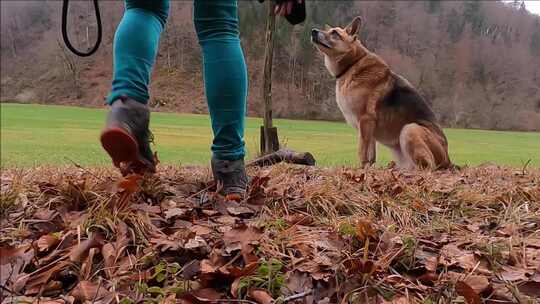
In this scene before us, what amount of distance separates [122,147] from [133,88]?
227 millimetres

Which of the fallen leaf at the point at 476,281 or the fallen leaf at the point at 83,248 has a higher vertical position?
the fallen leaf at the point at 83,248

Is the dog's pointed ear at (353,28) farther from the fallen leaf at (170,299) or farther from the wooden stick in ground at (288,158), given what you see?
the fallen leaf at (170,299)

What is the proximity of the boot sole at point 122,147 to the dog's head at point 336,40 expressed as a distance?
3548 millimetres

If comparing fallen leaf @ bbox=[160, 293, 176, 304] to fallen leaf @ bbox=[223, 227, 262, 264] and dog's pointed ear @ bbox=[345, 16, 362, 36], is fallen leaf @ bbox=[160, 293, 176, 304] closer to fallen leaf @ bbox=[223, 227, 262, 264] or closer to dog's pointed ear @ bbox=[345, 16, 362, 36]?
fallen leaf @ bbox=[223, 227, 262, 264]

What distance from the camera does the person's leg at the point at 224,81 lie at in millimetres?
1578

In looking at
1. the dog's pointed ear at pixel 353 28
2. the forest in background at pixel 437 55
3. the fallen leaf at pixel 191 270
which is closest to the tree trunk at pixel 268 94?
the forest in background at pixel 437 55

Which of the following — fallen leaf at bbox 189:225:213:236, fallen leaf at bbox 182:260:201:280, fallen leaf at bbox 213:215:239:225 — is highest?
fallen leaf at bbox 189:225:213:236

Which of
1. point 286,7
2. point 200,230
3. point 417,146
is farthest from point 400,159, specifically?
point 200,230

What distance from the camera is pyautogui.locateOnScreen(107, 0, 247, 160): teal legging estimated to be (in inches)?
62.1

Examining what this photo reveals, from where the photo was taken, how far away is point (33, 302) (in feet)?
2.88

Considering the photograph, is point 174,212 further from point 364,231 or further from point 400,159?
point 400,159

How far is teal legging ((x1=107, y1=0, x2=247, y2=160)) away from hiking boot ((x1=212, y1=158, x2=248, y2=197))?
0.02m

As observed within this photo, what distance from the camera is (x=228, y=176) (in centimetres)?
163

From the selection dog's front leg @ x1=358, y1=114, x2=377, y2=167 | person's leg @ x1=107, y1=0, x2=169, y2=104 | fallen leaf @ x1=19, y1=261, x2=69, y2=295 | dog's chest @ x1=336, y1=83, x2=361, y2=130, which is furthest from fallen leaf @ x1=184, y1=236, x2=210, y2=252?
dog's chest @ x1=336, y1=83, x2=361, y2=130
